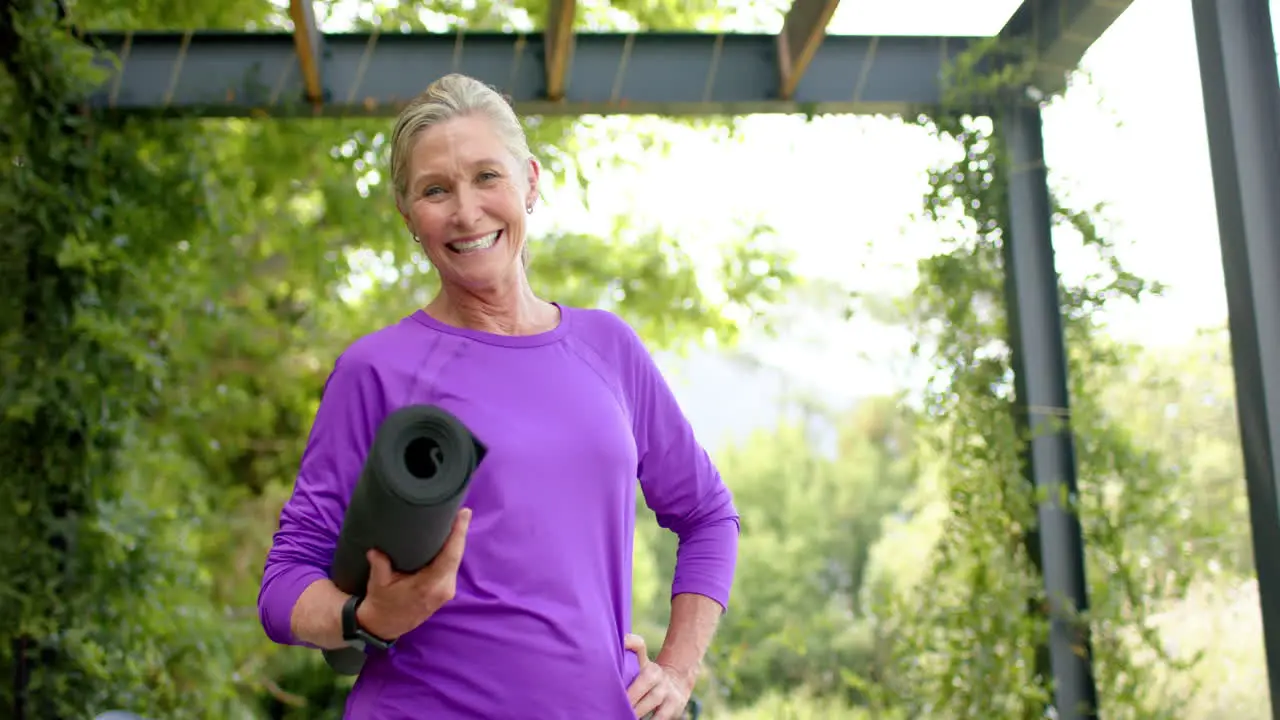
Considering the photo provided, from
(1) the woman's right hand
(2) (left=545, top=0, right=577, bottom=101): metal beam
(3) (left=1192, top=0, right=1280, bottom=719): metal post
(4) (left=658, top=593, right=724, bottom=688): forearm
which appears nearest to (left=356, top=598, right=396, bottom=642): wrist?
(1) the woman's right hand

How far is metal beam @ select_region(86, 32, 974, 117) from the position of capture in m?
3.07

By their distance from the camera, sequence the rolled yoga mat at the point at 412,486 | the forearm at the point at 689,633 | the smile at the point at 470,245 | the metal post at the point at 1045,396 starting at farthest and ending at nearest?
the metal post at the point at 1045,396 < the forearm at the point at 689,633 < the smile at the point at 470,245 < the rolled yoga mat at the point at 412,486

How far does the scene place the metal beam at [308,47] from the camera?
2.80 meters

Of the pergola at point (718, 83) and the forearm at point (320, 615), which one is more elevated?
the pergola at point (718, 83)

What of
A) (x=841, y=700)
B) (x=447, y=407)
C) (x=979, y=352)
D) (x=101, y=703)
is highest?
(x=979, y=352)

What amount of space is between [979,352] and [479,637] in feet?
7.49

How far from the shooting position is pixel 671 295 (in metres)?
5.72

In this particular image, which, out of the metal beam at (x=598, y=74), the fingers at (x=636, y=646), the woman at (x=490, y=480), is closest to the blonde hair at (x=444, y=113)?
the woman at (x=490, y=480)

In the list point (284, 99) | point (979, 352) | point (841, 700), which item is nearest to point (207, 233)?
point (284, 99)

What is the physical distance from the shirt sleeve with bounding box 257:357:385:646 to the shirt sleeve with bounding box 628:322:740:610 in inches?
12.7

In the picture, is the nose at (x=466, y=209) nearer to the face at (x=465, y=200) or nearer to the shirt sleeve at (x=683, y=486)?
the face at (x=465, y=200)

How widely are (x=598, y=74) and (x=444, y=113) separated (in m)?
1.99

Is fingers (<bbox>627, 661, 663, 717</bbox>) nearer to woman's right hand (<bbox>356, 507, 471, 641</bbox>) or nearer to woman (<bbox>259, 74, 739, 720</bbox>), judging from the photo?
woman (<bbox>259, 74, 739, 720</bbox>)

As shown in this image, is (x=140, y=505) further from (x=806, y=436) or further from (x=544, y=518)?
(x=806, y=436)
